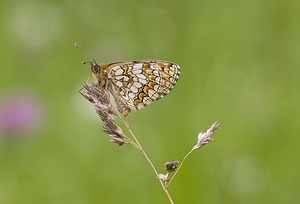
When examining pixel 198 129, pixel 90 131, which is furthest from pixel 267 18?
pixel 90 131

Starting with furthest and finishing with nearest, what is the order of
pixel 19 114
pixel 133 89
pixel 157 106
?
pixel 157 106, pixel 19 114, pixel 133 89

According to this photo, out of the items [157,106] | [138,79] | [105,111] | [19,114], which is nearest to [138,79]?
[138,79]

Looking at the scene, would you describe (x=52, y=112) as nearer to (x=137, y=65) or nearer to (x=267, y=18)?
(x=267, y=18)

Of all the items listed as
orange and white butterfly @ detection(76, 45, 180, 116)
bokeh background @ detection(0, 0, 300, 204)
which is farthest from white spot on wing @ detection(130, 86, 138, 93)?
bokeh background @ detection(0, 0, 300, 204)

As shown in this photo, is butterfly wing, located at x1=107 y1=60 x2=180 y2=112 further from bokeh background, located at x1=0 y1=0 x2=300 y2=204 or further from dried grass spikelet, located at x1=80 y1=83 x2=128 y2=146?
bokeh background, located at x1=0 y1=0 x2=300 y2=204

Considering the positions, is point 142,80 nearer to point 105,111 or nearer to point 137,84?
point 137,84

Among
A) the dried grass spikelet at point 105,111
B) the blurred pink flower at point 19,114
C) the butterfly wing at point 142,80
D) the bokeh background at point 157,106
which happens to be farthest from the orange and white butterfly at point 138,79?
the blurred pink flower at point 19,114

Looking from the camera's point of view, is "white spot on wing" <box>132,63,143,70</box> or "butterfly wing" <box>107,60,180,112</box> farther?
"white spot on wing" <box>132,63,143,70</box>
